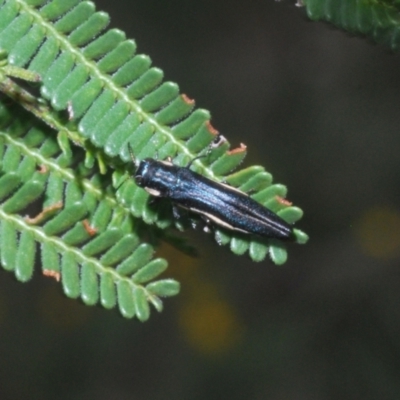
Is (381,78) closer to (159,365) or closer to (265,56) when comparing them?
(265,56)

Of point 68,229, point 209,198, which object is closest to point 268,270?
point 209,198

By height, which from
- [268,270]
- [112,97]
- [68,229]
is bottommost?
[68,229]

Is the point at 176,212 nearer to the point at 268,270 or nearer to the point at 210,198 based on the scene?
the point at 210,198

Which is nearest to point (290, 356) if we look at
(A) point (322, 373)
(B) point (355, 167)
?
(A) point (322, 373)

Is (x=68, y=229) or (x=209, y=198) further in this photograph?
(x=209, y=198)

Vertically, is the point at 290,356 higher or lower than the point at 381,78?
lower

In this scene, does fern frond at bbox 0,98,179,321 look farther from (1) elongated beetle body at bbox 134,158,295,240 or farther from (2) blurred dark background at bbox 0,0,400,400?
(2) blurred dark background at bbox 0,0,400,400

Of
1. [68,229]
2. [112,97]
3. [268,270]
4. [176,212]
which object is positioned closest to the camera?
[112,97]

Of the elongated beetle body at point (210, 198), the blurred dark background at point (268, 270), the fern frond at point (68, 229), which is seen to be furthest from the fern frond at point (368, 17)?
the blurred dark background at point (268, 270)

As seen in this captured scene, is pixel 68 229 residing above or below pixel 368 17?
below
